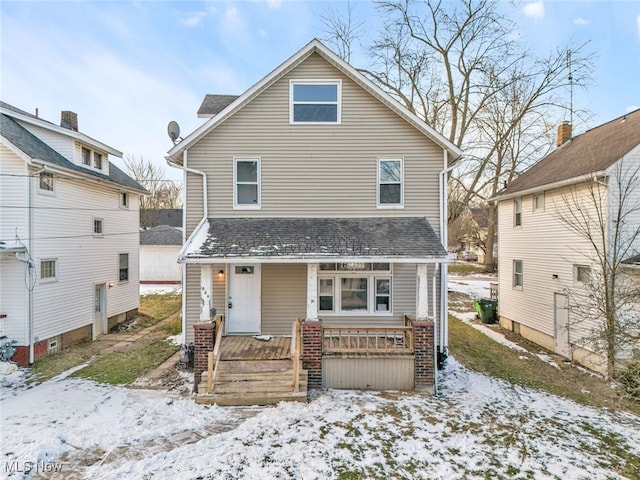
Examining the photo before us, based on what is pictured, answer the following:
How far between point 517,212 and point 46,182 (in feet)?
60.1

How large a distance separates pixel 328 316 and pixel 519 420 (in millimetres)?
4903

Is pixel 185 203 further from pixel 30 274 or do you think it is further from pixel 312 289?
pixel 30 274

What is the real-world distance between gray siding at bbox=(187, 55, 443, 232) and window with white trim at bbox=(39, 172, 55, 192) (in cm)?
534

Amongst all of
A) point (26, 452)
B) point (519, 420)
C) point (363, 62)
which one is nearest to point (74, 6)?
point (26, 452)

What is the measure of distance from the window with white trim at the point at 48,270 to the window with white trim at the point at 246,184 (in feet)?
22.4

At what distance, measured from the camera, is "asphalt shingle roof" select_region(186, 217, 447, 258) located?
7594 millimetres

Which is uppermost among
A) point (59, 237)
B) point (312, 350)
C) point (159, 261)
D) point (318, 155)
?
point (318, 155)

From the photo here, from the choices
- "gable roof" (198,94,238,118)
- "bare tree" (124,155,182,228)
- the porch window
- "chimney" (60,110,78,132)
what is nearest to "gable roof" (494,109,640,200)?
the porch window

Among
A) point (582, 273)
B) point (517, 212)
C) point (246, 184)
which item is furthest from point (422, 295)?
point (517, 212)

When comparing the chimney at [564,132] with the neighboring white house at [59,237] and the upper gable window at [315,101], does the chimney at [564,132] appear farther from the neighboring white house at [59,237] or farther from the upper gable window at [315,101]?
the neighboring white house at [59,237]

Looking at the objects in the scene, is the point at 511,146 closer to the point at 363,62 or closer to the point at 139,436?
the point at 363,62

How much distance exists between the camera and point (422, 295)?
769cm

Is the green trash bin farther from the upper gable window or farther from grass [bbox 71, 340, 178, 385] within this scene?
grass [bbox 71, 340, 178, 385]

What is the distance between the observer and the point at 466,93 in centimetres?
1884
